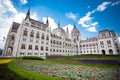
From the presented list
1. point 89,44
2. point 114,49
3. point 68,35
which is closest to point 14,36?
point 68,35

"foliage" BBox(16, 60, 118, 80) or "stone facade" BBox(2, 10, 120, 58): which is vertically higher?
"stone facade" BBox(2, 10, 120, 58)

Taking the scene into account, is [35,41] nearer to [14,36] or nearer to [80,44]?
[14,36]

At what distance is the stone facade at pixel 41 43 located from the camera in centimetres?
2233

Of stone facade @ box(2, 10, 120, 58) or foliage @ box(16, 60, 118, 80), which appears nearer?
foliage @ box(16, 60, 118, 80)

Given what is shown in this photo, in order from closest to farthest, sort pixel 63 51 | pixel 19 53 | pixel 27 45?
pixel 19 53
pixel 27 45
pixel 63 51

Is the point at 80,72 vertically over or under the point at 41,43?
under

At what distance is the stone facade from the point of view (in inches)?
879

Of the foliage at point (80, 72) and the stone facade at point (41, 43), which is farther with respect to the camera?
the stone facade at point (41, 43)

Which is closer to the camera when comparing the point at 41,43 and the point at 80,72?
the point at 80,72

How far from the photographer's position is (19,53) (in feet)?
68.1

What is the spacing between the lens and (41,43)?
26.8 m

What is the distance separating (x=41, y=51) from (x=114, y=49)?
3102 centimetres

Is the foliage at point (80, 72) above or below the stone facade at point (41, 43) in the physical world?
below

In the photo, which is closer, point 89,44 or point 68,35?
point 89,44
